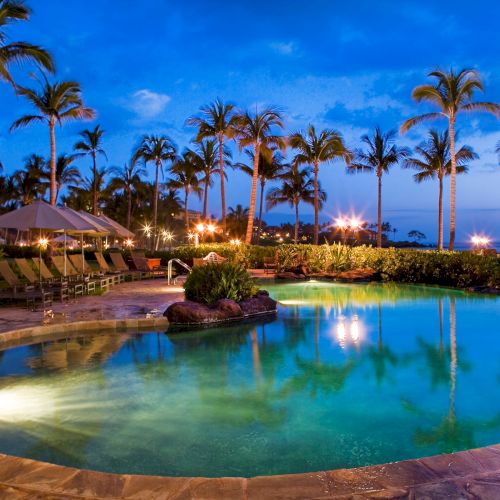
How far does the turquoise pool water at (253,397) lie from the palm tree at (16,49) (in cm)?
1102

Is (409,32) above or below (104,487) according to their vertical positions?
above

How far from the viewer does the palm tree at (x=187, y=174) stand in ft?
147

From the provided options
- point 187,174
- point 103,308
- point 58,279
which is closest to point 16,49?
point 58,279

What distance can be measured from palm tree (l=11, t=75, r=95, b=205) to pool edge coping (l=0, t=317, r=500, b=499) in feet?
69.6

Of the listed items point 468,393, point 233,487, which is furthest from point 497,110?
point 233,487

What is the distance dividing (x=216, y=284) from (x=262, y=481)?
342 inches

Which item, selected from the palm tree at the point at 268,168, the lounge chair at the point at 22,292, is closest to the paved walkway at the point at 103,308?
the lounge chair at the point at 22,292

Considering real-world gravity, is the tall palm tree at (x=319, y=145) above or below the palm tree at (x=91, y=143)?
below

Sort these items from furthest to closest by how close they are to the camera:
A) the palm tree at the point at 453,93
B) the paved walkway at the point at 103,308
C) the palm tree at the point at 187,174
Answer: the palm tree at the point at 187,174 < the palm tree at the point at 453,93 < the paved walkway at the point at 103,308

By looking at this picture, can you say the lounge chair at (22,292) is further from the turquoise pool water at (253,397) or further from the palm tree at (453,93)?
the palm tree at (453,93)

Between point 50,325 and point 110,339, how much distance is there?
3.82 ft

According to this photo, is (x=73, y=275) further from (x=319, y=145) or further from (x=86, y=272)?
(x=319, y=145)

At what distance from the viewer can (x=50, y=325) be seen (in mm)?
9062

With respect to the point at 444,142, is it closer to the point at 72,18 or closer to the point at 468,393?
the point at 72,18
